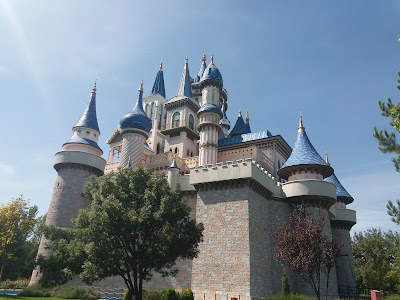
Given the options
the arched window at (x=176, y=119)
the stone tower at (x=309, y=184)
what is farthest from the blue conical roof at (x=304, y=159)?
the arched window at (x=176, y=119)

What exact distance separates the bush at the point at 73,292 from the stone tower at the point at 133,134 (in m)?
10.6

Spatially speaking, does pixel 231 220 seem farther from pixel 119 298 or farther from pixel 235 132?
pixel 235 132

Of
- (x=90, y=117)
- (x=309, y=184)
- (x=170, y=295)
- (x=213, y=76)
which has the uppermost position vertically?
(x=213, y=76)

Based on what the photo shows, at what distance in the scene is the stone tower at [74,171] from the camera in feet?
94.1

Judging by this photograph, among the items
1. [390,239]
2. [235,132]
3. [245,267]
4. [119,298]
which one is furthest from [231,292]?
[390,239]

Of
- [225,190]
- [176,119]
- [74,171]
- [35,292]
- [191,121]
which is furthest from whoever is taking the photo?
[191,121]

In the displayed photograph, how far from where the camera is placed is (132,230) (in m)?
16.4

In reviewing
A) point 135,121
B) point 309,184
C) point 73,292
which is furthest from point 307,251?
point 135,121

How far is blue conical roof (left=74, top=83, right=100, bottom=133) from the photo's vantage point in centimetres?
3369

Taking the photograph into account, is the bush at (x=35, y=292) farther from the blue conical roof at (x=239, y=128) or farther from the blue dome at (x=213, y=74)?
the blue conical roof at (x=239, y=128)

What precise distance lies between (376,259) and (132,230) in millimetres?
35581

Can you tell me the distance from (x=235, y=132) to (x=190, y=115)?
5481mm

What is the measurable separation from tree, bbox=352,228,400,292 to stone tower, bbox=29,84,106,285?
30.2 metres

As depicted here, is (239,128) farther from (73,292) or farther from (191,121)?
(73,292)
